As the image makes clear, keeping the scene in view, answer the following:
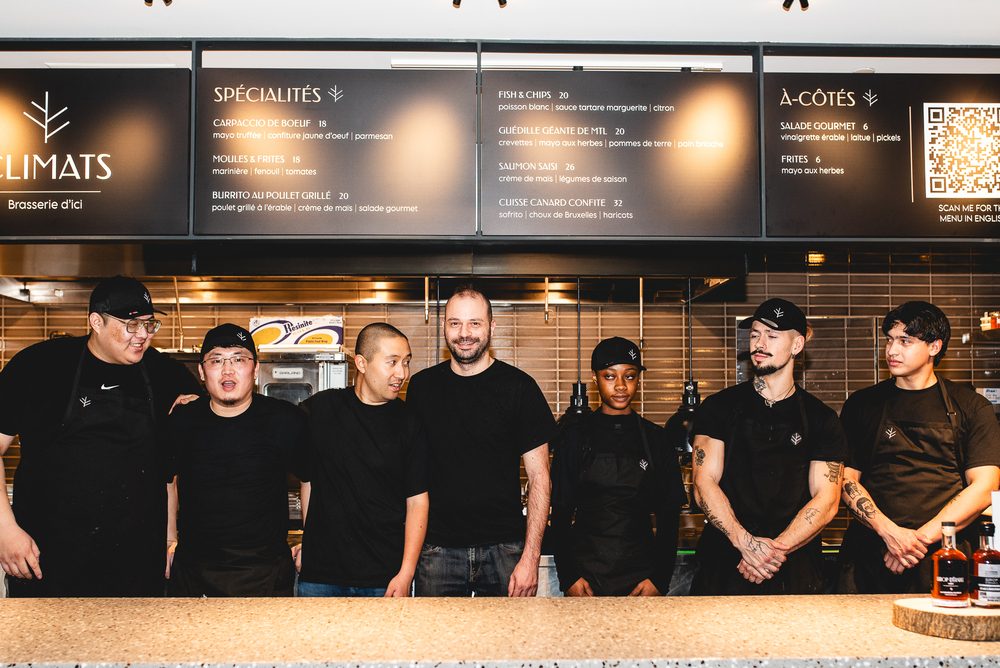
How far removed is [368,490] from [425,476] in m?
0.19

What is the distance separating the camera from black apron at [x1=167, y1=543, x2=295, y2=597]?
2211 mm

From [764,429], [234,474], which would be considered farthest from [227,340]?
[764,429]

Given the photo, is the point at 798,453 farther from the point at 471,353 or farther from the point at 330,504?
the point at 330,504

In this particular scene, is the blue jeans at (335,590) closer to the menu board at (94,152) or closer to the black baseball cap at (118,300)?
the black baseball cap at (118,300)

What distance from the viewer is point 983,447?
2.53m

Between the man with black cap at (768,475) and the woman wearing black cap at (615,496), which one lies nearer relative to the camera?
the man with black cap at (768,475)

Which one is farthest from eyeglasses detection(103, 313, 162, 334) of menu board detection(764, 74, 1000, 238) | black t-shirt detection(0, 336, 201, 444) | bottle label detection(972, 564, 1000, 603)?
bottle label detection(972, 564, 1000, 603)

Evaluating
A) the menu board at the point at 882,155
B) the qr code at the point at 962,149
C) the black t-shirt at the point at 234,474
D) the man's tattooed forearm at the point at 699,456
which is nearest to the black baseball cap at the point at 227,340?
→ the black t-shirt at the point at 234,474

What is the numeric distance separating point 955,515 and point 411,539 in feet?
6.30

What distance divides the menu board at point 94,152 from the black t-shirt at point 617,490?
1.72 metres

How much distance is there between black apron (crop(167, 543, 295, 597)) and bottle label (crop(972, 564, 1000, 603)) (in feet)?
6.30

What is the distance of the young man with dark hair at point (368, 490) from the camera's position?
223cm

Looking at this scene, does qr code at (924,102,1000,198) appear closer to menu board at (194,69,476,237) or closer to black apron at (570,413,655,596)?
black apron at (570,413,655,596)

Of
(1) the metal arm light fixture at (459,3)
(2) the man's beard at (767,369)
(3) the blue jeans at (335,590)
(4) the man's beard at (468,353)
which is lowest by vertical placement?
(3) the blue jeans at (335,590)
